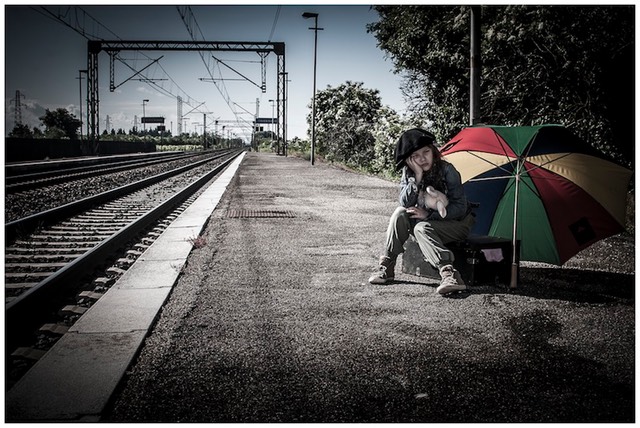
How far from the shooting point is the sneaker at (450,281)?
14.9ft

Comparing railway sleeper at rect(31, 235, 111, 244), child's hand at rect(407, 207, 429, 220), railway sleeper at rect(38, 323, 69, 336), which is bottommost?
railway sleeper at rect(38, 323, 69, 336)

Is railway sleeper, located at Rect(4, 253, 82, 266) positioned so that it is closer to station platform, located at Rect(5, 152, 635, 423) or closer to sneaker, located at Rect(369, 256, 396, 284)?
station platform, located at Rect(5, 152, 635, 423)

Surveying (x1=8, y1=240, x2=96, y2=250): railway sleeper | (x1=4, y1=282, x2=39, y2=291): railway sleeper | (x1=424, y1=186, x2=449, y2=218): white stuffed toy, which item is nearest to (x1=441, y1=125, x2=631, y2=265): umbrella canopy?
(x1=424, y1=186, x2=449, y2=218): white stuffed toy

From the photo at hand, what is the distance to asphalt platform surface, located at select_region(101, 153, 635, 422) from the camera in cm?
261

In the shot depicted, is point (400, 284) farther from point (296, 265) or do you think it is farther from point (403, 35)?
point (403, 35)

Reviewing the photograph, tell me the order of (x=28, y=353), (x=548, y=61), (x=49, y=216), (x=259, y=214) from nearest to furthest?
(x=28, y=353)
(x=49, y=216)
(x=259, y=214)
(x=548, y=61)

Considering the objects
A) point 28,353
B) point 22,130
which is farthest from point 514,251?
point 22,130

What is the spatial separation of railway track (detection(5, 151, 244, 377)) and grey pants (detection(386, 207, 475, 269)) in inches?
113

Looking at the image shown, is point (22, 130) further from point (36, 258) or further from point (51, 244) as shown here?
point (36, 258)

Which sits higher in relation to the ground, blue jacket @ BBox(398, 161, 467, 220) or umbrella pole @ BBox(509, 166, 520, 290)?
blue jacket @ BBox(398, 161, 467, 220)

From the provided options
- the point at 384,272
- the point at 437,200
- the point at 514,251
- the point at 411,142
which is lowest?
the point at 384,272

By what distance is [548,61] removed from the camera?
12312 millimetres

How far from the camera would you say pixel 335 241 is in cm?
749

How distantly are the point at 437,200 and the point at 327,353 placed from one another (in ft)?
6.24
